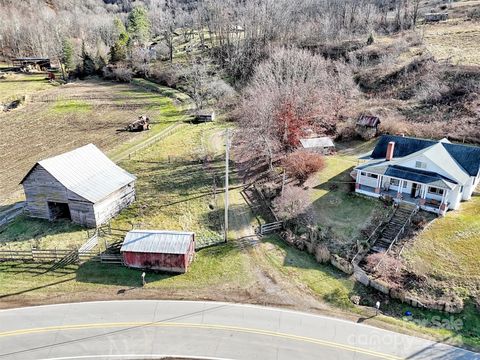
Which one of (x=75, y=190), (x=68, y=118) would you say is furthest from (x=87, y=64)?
(x=75, y=190)

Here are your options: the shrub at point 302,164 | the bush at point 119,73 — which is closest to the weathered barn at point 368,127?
the shrub at point 302,164

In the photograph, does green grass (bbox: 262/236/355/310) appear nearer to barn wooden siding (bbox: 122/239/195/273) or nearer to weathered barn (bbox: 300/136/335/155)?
barn wooden siding (bbox: 122/239/195/273)

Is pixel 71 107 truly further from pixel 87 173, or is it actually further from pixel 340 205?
pixel 340 205

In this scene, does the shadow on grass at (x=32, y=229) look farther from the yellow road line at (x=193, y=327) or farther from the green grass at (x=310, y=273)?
the green grass at (x=310, y=273)

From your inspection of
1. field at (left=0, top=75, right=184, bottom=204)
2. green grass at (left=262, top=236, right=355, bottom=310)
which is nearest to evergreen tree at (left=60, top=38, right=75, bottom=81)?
field at (left=0, top=75, right=184, bottom=204)

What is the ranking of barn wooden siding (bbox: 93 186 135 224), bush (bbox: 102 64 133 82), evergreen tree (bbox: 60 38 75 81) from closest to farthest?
barn wooden siding (bbox: 93 186 135 224) < bush (bbox: 102 64 133 82) < evergreen tree (bbox: 60 38 75 81)
